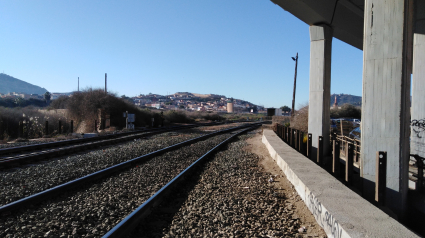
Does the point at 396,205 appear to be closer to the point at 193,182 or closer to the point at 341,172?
the point at 341,172

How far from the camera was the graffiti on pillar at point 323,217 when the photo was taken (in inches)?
157

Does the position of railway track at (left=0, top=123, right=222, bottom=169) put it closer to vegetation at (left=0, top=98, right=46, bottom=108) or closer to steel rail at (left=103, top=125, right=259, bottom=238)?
steel rail at (left=103, top=125, right=259, bottom=238)

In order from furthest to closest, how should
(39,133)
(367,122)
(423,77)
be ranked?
(39,133) < (423,77) < (367,122)

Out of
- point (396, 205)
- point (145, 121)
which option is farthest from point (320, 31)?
point (145, 121)

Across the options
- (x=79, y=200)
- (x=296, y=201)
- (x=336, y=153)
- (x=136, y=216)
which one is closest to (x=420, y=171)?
(x=336, y=153)

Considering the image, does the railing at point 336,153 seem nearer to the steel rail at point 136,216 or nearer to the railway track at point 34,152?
the steel rail at point 136,216

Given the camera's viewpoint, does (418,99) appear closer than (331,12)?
No

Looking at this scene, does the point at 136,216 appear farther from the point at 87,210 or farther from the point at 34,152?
the point at 34,152

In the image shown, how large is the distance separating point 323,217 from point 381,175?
8.78ft

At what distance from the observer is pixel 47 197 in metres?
6.01

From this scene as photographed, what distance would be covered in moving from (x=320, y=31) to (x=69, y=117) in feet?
85.2

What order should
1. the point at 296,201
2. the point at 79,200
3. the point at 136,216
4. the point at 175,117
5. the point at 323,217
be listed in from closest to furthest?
the point at 323,217, the point at 136,216, the point at 79,200, the point at 296,201, the point at 175,117

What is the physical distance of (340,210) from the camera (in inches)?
174

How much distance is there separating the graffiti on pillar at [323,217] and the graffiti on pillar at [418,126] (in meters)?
8.75
